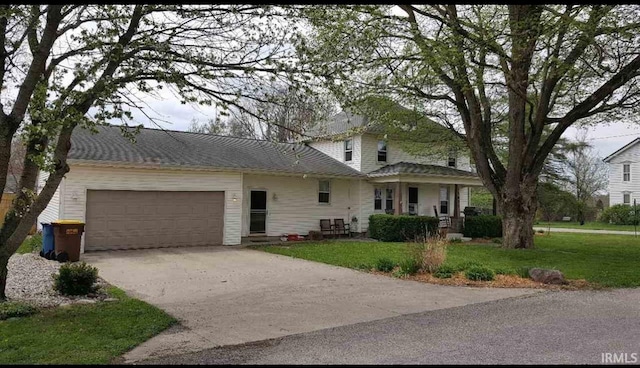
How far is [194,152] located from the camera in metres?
17.0

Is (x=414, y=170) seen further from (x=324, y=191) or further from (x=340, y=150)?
(x=324, y=191)

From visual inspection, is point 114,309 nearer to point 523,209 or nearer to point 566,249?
point 523,209

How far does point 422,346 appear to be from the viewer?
5055mm

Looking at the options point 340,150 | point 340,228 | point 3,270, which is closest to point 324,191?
point 340,228

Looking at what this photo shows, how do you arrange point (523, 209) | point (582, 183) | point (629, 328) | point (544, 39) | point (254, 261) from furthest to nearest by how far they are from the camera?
point (582, 183), point (523, 209), point (254, 261), point (544, 39), point (629, 328)

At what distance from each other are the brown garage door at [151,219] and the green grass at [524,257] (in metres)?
2.38

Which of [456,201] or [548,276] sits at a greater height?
[456,201]

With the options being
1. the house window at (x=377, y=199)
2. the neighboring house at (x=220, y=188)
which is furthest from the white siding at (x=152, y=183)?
the house window at (x=377, y=199)

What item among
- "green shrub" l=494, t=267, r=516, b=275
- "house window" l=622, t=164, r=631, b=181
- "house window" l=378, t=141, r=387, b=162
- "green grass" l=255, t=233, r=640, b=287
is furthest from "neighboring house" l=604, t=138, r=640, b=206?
"green shrub" l=494, t=267, r=516, b=275

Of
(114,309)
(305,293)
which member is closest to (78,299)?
(114,309)

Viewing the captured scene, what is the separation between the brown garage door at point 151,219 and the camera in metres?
13.9

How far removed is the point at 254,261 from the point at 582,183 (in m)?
42.6

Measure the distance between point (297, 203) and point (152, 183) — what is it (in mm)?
6350

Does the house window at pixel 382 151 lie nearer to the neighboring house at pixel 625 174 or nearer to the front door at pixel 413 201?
the front door at pixel 413 201
